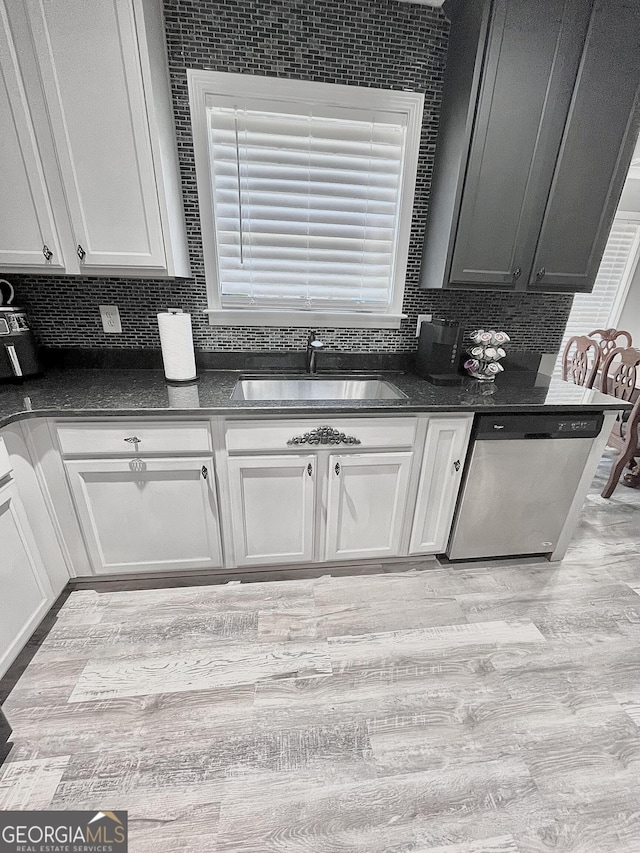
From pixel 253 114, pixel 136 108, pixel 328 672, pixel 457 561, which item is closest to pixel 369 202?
pixel 253 114

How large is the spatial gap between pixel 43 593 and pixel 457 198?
2445mm

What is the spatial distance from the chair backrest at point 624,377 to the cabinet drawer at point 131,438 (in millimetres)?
2909

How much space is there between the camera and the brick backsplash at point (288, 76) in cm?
153

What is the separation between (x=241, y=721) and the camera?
4.10ft

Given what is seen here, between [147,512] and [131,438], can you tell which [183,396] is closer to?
[131,438]

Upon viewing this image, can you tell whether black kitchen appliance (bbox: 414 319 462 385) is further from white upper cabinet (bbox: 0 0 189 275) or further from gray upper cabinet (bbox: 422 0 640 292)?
white upper cabinet (bbox: 0 0 189 275)

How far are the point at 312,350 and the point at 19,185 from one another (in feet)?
4.41

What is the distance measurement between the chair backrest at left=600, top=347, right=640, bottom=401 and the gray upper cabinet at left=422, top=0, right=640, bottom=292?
1.25 m

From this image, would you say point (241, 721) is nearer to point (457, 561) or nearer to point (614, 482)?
point (457, 561)

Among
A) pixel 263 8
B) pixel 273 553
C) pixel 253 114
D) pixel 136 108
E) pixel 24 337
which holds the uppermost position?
pixel 263 8

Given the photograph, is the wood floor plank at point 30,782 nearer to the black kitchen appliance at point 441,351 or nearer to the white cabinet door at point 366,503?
the white cabinet door at point 366,503

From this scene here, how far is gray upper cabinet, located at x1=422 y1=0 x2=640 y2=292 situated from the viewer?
141 cm

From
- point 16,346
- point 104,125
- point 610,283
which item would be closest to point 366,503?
point 16,346

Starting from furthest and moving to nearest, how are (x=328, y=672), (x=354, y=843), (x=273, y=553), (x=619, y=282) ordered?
1. (x=619, y=282)
2. (x=273, y=553)
3. (x=328, y=672)
4. (x=354, y=843)
